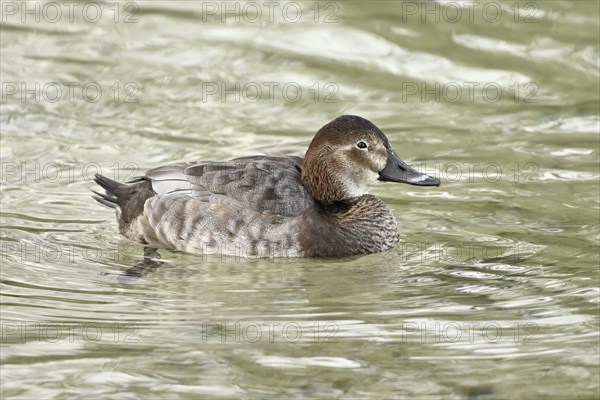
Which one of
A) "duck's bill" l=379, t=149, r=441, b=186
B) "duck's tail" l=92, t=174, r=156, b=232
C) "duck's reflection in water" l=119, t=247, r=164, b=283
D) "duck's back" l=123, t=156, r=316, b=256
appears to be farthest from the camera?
"duck's tail" l=92, t=174, r=156, b=232

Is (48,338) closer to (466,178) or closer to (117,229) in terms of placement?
(117,229)

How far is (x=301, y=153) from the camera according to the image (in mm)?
10383

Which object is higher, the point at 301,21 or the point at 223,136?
the point at 301,21

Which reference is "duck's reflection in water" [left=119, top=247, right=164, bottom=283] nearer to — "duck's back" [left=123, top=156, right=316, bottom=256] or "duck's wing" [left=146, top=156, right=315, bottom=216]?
"duck's back" [left=123, top=156, right=316, bottom=256]

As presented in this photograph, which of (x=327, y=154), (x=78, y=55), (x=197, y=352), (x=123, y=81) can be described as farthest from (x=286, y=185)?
(x=78, y=55)

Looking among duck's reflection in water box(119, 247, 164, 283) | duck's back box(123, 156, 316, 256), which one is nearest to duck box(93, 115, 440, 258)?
duck's back box(123, 156, 316, 256)

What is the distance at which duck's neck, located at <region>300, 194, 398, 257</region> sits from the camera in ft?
27.5

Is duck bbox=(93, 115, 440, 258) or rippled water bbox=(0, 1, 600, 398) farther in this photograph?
duck bbox=(93, 115, 440, 258)

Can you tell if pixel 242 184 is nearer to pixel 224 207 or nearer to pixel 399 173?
pixel 224 207

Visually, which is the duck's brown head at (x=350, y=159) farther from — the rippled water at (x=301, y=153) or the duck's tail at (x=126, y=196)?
the duck's tail at (x=126, y=196)

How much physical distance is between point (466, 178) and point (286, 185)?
1837 mm

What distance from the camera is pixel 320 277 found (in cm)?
796

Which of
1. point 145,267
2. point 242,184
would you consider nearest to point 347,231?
point 242,184

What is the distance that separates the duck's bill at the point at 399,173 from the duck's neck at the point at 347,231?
0.79ft
